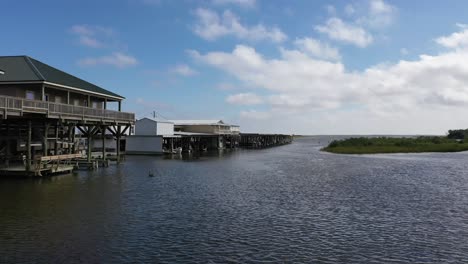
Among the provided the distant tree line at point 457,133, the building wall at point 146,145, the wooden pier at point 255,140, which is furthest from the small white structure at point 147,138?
the distant tree line at point 457,133

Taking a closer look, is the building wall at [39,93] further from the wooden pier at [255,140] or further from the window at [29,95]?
the wooden pier at [255,140]

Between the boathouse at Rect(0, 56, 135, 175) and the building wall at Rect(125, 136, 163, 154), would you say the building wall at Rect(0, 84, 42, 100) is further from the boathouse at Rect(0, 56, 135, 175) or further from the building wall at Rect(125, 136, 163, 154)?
the building wall at Rect(125, 136, 163, 154)

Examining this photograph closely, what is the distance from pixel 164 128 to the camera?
76.9m

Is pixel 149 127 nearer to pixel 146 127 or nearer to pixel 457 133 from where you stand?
pixel 146 127

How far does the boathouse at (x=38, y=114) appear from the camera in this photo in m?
34.2

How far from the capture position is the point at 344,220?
21.3m

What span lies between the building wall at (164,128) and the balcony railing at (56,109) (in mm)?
24341

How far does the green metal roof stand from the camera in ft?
122

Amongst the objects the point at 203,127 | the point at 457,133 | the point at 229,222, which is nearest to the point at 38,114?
the point at 229,222

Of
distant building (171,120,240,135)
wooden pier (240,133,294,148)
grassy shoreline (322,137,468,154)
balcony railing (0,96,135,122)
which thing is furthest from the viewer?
wooden pier (240,133,294,148)

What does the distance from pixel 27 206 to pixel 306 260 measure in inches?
633

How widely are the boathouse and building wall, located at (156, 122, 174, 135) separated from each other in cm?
2851

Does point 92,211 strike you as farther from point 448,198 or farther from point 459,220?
point 448,198

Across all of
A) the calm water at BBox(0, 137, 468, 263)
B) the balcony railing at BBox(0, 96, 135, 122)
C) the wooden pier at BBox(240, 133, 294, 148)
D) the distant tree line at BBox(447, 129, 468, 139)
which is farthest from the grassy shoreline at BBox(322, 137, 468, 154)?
the distant tree line at BBox(447, 129, 468, 139)
